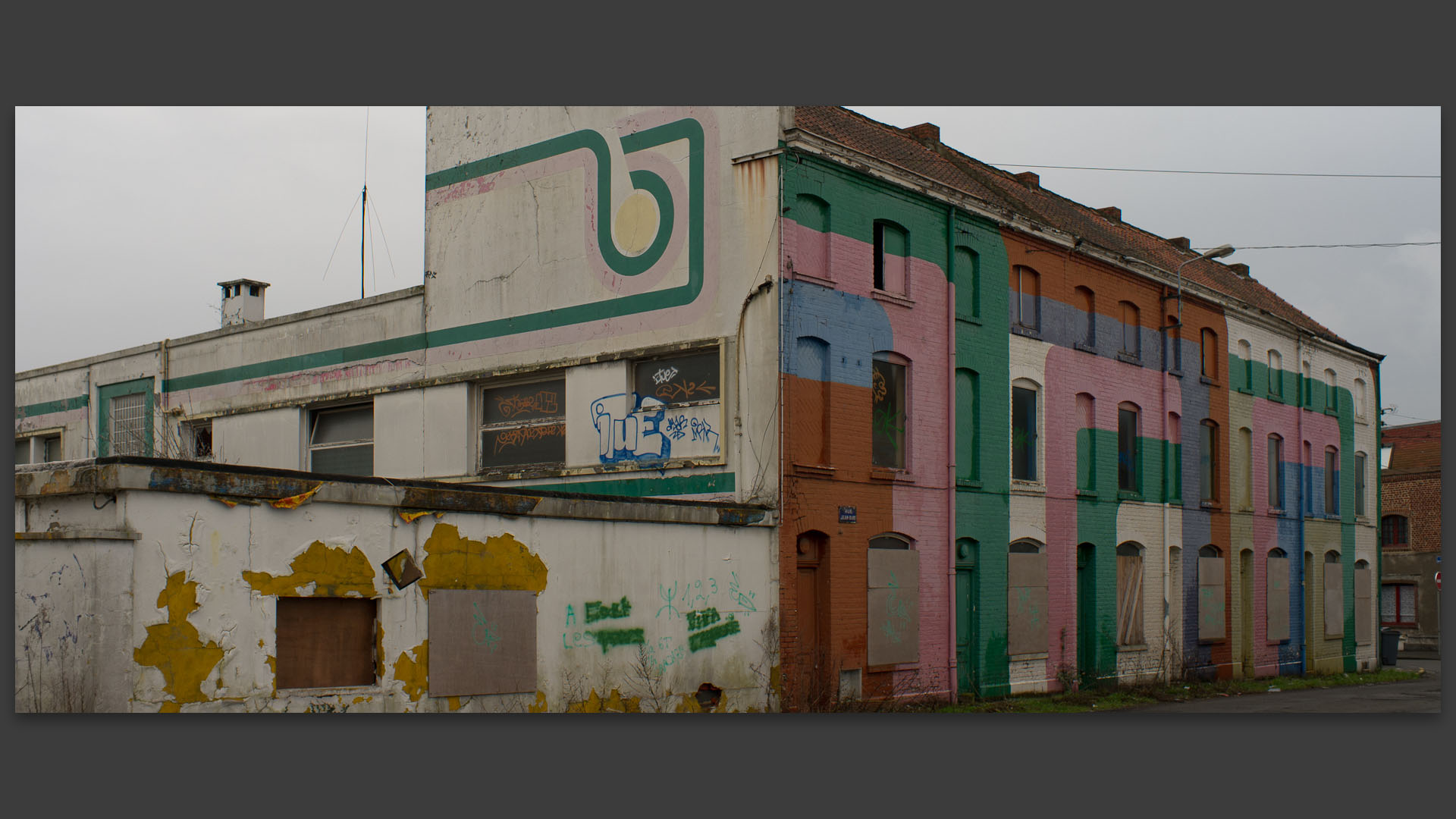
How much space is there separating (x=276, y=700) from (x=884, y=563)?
9.51 m

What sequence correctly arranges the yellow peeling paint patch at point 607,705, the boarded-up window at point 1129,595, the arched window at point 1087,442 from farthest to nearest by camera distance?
the boarded-up window at point 1129,595, the arched window at point 1087,442, the yellow peeling paint patch at point 607,705

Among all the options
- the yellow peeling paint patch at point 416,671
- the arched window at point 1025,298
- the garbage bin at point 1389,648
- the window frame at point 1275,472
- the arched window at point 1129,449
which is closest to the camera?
the yellow peeling paint patch at point 416,671

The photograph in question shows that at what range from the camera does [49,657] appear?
12055 millimetres

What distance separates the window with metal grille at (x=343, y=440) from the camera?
77.5 feet

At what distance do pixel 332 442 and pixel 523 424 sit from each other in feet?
16.4

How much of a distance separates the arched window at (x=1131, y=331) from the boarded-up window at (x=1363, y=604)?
937 centimetres

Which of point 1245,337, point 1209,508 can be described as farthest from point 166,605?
point 1245,337

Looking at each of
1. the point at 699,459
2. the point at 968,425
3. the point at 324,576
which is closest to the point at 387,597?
the point at 324,576

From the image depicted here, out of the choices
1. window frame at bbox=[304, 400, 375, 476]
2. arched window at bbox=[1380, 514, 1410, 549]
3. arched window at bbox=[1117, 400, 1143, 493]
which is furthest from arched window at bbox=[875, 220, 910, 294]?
arched window at bbox=[1380, 514, 1410, 549]

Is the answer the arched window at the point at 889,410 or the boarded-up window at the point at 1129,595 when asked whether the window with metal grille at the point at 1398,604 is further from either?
the arched window at the point at 889,410

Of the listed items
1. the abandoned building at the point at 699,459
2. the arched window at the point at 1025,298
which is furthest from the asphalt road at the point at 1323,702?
the arched window at the point at 1025,298

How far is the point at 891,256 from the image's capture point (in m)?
20.1

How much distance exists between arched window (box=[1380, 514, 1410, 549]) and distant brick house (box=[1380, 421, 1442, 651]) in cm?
2

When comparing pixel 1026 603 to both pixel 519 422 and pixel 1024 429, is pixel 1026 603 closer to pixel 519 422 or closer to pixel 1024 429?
pixel 1024 429
